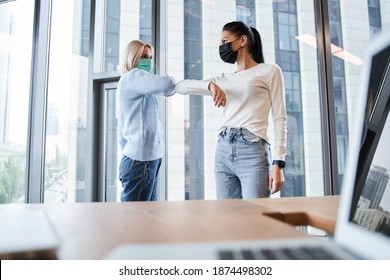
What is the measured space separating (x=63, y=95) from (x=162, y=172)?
1066 mm

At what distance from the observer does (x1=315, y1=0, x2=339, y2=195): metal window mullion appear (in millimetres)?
2410

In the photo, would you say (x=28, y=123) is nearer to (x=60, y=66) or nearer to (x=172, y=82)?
(x=60, y=66)

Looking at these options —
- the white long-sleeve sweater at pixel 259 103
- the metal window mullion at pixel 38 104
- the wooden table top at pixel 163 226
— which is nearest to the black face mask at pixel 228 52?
the white long-sleeve sweater at pixel 259 103

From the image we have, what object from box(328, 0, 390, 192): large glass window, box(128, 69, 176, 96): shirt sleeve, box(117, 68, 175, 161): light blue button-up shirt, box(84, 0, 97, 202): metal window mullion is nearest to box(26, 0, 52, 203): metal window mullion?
box(84, 0, 97, 202): metal window mullion

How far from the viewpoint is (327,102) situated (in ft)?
8.06

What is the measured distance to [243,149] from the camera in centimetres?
133

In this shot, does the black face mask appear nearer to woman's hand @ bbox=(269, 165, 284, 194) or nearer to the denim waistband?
the denim waistband

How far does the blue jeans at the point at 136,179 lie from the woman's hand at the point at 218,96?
0.51 meters

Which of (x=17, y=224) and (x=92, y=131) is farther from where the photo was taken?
(x=92, y=131)

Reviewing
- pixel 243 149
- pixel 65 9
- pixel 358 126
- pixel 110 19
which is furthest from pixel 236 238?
pixel 65 9

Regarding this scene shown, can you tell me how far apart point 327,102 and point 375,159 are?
2138mm

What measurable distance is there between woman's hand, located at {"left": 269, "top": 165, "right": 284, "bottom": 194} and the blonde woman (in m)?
0.63

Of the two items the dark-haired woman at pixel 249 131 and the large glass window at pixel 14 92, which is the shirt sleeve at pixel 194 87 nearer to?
the dark-haired woman at pixel 249 131
